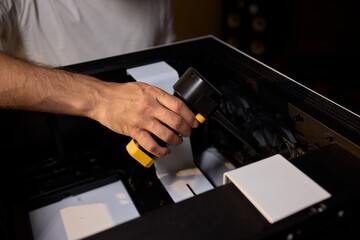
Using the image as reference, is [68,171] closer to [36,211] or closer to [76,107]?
[36,211]

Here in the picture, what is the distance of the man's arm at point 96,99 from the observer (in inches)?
18.6

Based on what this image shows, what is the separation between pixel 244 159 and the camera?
2.23ft

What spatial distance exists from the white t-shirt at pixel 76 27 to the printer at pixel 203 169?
20 cm

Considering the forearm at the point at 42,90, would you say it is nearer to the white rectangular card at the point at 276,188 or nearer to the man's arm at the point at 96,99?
the man's arm at the point at 96,99

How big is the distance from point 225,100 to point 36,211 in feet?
1.37

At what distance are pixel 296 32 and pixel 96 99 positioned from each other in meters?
1.87

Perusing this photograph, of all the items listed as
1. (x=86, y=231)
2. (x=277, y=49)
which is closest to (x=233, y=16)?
(x=277, y=49)

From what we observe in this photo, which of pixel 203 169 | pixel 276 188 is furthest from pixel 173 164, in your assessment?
pixel 276 188

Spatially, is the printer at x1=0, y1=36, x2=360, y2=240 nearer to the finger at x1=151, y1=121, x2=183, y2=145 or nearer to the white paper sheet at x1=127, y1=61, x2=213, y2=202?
the white paper sheet at x1=127, y1=61, x2=213, y2=202

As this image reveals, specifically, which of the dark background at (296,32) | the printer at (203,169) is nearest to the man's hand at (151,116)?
the printer at (203,169)

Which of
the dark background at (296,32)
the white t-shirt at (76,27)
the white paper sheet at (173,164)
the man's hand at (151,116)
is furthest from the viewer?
the dark background at (296,32)

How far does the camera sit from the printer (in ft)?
1.11

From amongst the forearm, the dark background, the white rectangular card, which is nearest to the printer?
the white rectangular card

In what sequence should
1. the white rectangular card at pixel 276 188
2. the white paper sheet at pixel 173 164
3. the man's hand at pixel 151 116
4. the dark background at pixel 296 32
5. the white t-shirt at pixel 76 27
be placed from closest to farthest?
1. the white rectangular card at pixel 276 188
2. the man's hand at pixel 151 116
3. the white paper sheet at pixel 173 164
4. the white t-shirt at pixel 76 27
5. the dark background at pixel 296 32
